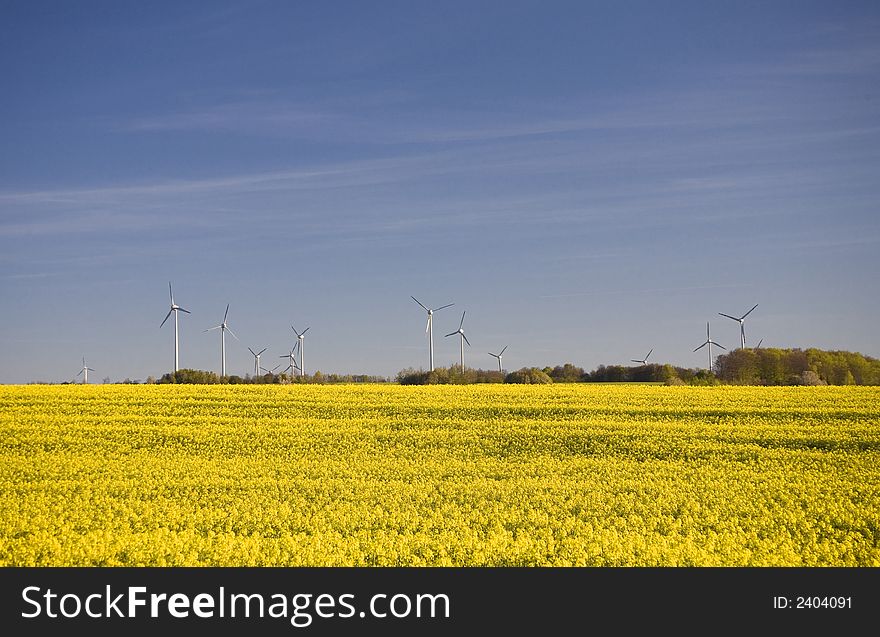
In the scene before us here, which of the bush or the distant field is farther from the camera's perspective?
the bush

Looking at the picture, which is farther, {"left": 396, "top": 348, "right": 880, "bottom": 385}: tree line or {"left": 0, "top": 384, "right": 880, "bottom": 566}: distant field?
{"left": 396, "top": 348, "right": 880, "bottom": 385}: tree line

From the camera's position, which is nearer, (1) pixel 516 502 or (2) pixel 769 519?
(2) pixel 769 519

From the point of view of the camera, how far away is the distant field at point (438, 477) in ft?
58.1

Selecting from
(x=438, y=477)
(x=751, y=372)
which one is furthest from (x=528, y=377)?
(x=438, y=477)

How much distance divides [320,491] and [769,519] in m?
12.2

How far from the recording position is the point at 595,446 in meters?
32.4

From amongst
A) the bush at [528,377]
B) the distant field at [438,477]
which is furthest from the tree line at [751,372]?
the distant field at [438,477]

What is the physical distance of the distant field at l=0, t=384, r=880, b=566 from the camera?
1770 cm

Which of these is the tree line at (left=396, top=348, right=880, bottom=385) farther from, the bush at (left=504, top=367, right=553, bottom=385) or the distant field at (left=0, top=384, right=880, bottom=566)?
the distant field at (left=0, top=384, right=880, bottom=566)

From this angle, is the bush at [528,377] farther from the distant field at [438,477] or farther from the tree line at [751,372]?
the distant field at [438,477]

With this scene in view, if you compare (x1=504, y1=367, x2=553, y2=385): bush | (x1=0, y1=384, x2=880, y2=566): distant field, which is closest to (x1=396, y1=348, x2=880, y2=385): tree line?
(x1=504, y1=367, x2=553, y2=385): bush

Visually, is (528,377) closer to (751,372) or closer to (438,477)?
(751,372)
